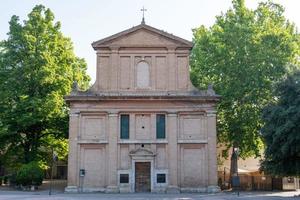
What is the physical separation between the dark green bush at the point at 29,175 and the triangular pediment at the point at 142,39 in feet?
37.7

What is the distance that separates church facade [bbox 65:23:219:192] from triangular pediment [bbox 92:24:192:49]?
3.3 inches

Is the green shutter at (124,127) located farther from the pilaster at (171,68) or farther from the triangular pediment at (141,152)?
the pilaster at (171,68)

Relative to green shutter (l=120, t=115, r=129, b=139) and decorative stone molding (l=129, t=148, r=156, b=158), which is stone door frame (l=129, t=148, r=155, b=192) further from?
green shutter (l=120, t=115, r=129, b=139)

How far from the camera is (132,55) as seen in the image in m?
37.6

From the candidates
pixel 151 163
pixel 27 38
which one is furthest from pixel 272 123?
pixel 27 38

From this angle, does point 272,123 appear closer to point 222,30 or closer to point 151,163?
point 151,163

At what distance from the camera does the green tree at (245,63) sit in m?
40.9

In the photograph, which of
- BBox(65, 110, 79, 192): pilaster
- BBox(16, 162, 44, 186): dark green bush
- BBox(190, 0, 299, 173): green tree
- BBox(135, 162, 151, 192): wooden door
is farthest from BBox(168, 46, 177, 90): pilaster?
BBox(16, 162, 44, 186): dark green bush

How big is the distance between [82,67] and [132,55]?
1226 centimetres

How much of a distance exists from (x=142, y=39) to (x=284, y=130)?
14.9 meters

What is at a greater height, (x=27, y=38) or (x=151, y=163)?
(x=27, y=38)

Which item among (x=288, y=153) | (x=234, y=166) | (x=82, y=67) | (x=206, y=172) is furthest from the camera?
(x=82, y=67)

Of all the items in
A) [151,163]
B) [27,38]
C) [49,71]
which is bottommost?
[151,163]

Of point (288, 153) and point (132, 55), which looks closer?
point (288, 153)
